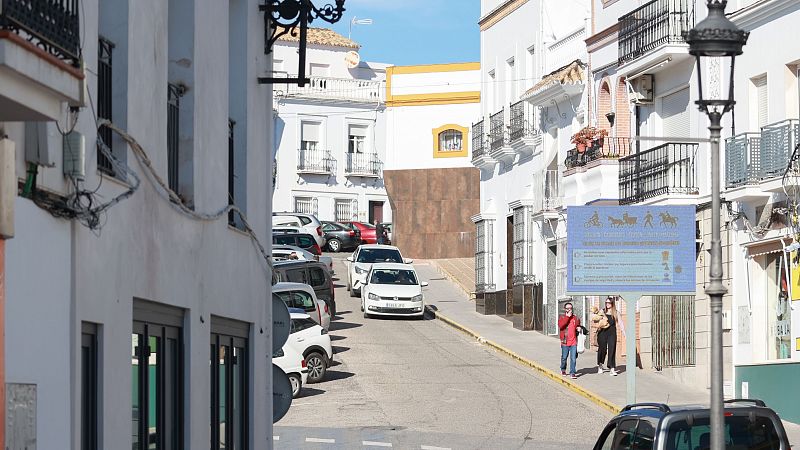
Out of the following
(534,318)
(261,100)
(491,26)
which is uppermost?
(491,26)

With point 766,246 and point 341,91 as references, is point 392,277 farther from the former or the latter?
point 341,91

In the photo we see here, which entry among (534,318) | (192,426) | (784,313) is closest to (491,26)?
(534,318)

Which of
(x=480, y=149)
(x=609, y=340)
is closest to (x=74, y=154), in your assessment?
(x=609, y=340)

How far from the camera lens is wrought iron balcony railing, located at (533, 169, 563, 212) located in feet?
145

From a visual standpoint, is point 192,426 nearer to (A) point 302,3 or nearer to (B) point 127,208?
(B) point 127,208

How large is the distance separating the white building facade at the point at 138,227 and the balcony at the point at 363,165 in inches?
2273

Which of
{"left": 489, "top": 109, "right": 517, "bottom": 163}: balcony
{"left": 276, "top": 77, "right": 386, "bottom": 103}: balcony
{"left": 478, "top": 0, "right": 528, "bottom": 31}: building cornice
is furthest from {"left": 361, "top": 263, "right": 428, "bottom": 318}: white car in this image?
{"left": 276, "top": 77, "right": 386, "bottom": 103}: balcony

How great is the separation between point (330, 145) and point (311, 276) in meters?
29.1

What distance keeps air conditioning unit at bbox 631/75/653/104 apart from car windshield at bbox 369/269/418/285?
12.6m

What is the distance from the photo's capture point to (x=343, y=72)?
7831 centimetres

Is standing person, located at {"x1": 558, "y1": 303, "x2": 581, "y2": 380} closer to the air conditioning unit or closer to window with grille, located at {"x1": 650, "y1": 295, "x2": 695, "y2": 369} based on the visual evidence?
window with grille, located at {"x1": 650, "y1": 295, "x2": 695, "y2": 369}

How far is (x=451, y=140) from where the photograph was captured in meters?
69.4

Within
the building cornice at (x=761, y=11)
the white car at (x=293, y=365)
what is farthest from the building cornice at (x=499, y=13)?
the white car at (x=293, y=365)

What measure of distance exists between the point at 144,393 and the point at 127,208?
159cm
